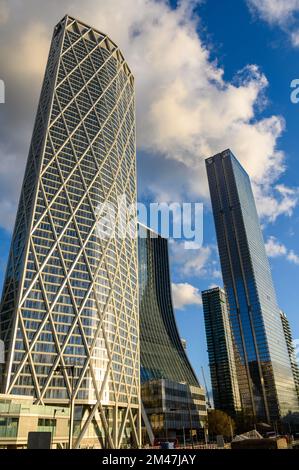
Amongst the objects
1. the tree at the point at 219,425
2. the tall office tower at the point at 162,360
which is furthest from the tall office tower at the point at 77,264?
the tree at the point at 219,425

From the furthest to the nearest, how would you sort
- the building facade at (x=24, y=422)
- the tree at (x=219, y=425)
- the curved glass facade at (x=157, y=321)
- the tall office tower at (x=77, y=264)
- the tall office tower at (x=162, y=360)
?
the curved glass facade at (x=157, y=321), the tree at (x=219, y=425), the tall office tower at (x=162, y=360), the tall office tower at (x=77, y=264), the building facade at (x=24, y=422)

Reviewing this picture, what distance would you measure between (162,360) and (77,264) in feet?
209

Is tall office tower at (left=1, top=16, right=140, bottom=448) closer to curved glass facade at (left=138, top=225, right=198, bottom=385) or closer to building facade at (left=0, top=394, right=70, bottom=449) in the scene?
building facade at (left=0, top=394, right=70, bottom=449)

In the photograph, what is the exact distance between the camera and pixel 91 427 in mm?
91500

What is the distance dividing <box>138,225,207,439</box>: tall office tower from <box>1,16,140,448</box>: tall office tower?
13.7m

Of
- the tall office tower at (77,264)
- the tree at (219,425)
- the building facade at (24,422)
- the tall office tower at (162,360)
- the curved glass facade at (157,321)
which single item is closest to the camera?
the building facade at (24,422)

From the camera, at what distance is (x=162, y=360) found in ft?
484

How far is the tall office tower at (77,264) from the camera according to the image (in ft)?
298

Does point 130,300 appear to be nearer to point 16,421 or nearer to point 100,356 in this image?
point 100,356

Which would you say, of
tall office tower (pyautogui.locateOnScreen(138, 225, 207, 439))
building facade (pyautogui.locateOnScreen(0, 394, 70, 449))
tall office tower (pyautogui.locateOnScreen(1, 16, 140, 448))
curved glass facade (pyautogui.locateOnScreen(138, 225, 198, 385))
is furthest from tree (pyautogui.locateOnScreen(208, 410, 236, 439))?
building facade (pyautogui.locateOnScreen(0, 394, 70, 449))

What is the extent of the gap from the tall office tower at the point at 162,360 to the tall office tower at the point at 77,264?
13.7m

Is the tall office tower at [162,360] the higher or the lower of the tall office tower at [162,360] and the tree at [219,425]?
the higher

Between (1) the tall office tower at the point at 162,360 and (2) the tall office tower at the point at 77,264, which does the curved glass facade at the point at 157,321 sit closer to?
(1) the tall office tower at the point at 162,360

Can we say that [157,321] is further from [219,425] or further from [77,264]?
[77,264]
